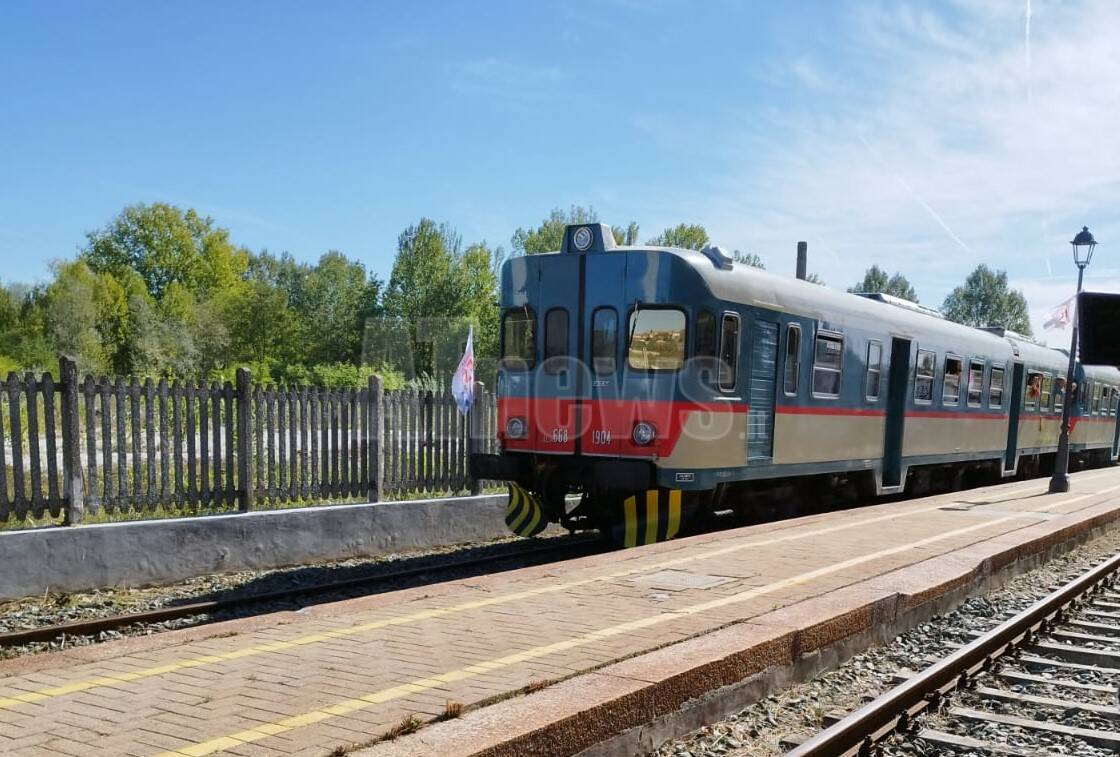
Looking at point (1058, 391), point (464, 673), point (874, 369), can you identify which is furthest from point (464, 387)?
point (1058, 391)

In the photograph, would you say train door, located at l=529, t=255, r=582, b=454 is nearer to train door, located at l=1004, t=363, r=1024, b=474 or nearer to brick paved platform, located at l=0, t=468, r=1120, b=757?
brick paved platform, located at l=0, t=468, r=1120, b=757

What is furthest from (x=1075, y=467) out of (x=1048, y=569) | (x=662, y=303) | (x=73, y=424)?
(x=73, y=424)

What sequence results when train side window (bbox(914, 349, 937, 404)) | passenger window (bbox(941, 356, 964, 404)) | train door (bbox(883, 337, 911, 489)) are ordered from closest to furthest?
train door (bbox(883, 337, 911, 489)), train side window (bbox(914, 349, 937, 404)), passenger window (bbox(941, 356, 964, 404))

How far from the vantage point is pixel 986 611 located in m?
8.31

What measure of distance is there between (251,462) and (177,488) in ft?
2.72

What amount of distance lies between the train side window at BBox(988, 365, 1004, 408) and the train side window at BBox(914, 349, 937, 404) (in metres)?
3.53

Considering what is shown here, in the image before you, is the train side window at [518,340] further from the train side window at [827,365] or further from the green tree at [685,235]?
the green tree at [685,235]

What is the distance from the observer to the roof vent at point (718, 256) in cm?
1075

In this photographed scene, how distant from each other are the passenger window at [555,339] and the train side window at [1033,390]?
13.9 metres

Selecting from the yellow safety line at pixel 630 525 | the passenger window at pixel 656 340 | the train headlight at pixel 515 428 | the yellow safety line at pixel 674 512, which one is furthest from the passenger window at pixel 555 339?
the yellow safety line at pixel 674 512

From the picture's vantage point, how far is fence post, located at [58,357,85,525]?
359 inches

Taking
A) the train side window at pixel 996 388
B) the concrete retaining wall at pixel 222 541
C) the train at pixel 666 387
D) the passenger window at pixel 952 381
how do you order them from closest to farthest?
the concrete retaining wall at pixel 222 541 < the train at pixel 666 387 < the passenger window at pixel 952 381 < the train side window at pixel 996 388

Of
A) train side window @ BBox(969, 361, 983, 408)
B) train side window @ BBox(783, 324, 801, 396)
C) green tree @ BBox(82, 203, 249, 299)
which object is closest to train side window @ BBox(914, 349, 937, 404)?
train side window @ BBox(969, 361, 983, 408)

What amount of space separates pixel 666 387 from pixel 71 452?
5.93 m
